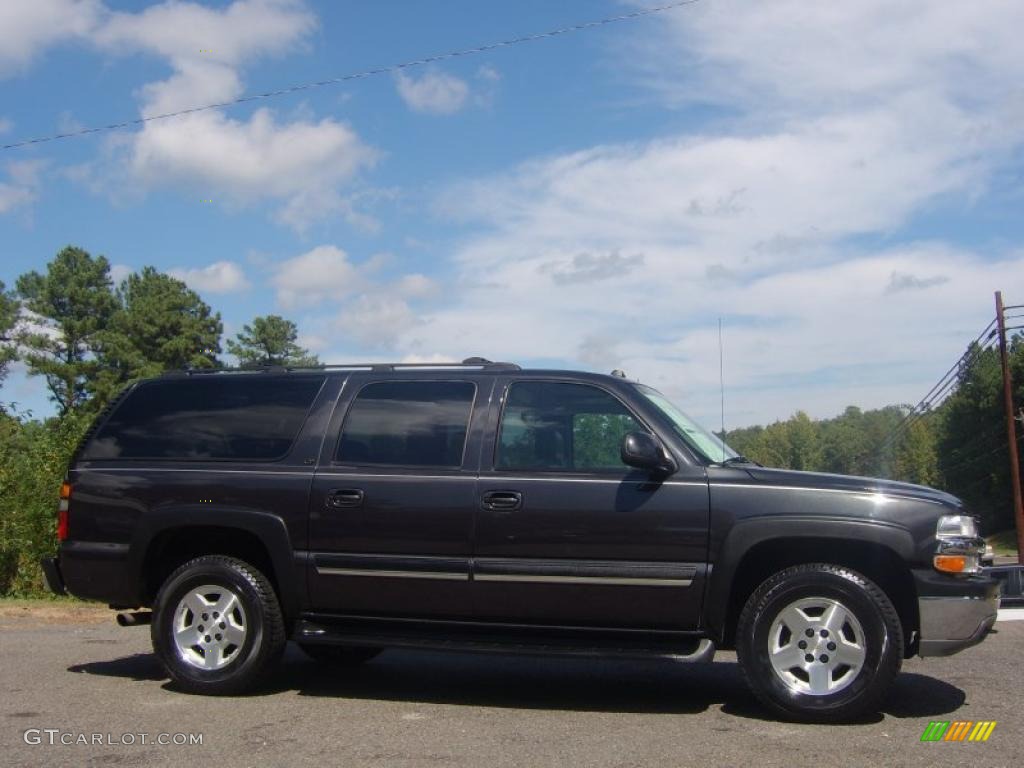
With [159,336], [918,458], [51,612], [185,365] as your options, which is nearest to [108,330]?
[159,336]

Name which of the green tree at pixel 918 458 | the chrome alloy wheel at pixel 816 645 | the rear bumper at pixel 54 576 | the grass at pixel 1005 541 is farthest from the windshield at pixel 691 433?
the green tree at pixel 918 458

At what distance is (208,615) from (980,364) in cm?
7548

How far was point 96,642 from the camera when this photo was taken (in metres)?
8.75

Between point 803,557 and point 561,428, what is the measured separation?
1592 mm

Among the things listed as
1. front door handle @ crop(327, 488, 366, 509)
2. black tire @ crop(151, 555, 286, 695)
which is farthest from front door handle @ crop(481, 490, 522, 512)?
black tire @ crop(151, 555, 286, 695)

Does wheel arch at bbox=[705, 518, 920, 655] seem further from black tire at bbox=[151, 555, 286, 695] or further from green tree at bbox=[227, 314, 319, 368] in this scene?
green tree at bbox=[227, 314, 319, 368]

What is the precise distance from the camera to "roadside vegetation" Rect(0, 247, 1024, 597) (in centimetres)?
5644

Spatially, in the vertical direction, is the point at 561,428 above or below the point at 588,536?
above

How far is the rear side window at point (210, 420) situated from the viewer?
6.75 meters

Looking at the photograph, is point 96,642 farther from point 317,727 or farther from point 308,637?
point 317,727

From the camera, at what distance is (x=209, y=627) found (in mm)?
6562

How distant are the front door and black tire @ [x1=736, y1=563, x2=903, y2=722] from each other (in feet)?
1.27

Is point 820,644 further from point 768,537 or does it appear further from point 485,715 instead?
point 485,715

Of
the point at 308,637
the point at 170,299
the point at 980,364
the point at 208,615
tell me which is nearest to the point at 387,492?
the point at 308,637
